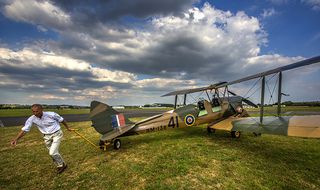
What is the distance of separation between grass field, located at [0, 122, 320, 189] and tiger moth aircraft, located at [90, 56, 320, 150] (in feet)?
2.77

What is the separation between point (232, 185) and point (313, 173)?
8.37 ft

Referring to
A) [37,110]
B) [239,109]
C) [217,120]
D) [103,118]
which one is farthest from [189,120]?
[37,110]

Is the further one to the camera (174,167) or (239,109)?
(239,109)

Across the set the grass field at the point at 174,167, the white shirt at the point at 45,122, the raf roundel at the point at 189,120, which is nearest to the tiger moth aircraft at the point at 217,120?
the raf roundel at the point at 189,120

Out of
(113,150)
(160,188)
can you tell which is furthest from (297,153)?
(113,150)

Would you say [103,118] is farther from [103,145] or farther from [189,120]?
[189,120]

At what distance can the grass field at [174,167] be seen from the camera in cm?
457

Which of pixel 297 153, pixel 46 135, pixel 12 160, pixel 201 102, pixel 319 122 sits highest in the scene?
pixel 201 102

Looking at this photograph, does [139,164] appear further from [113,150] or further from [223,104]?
[223,104]

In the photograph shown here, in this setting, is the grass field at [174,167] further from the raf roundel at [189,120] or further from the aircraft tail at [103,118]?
the raf roundel at [189,120]

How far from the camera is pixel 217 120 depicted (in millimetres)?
10094

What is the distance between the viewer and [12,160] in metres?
6.88

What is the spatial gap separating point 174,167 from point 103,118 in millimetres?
3589

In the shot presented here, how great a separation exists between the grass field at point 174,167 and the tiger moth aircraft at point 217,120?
0.85m
